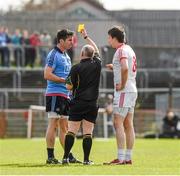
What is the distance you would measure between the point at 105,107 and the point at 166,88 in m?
6.17

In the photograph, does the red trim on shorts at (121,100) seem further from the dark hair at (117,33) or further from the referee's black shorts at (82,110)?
the dark hair at (117,33)

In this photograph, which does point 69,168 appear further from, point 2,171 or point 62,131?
point 62,131

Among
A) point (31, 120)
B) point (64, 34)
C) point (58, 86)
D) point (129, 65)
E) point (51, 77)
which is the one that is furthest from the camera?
point (31, 120)

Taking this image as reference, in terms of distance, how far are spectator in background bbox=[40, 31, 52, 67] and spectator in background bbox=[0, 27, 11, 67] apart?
142 cm

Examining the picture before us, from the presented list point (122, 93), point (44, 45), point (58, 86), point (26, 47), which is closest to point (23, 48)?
point (26, 47)

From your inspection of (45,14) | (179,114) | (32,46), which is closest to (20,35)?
(32,46)

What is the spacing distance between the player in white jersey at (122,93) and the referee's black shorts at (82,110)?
1.21 ft

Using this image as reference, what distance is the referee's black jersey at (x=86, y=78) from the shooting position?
1356 cm

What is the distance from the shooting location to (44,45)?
120ft

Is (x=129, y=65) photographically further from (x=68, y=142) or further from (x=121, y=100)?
(x=68, y=142)

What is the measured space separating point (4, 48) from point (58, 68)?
21.5 meters

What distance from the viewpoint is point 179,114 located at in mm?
34188

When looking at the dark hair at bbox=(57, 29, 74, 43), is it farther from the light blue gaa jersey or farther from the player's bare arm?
the player's bare arm

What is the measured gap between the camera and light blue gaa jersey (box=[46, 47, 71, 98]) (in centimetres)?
1428
